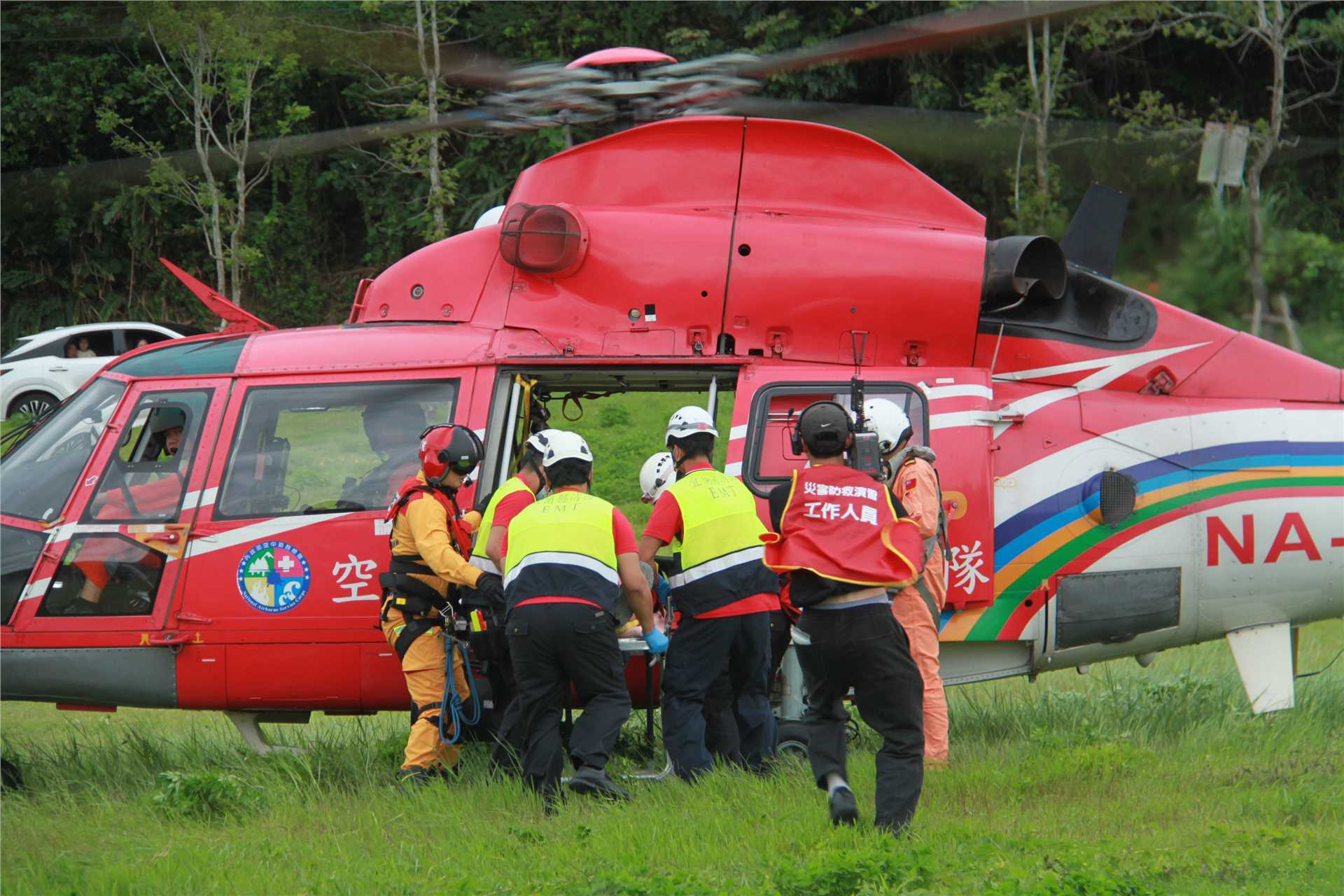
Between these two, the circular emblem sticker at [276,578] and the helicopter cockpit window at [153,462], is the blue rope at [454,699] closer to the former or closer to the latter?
the circular emblem sticker at [276,578]

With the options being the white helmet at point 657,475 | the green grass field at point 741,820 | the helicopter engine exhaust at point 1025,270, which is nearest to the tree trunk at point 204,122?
the green grass field at point 741,820

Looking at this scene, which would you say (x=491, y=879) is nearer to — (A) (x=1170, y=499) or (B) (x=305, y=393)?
(B) (x=305, y=393)

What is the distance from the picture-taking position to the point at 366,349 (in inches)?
303

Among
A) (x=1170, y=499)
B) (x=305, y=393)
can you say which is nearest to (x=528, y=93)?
(x=305, y=393)

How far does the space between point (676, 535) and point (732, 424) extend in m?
0.81

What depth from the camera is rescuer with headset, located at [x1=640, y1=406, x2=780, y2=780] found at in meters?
6.72

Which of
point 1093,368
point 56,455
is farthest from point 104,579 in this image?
point 1093,368

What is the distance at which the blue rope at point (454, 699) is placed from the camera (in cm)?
692

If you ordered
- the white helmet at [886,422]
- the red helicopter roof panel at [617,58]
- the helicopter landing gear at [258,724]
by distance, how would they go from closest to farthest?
the red helicopter roof panel at [617,58]
the white helmet at [886,422]
the helicopter landing gear at [258,724]

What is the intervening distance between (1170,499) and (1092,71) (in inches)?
682

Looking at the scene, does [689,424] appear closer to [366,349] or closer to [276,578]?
[366,349]

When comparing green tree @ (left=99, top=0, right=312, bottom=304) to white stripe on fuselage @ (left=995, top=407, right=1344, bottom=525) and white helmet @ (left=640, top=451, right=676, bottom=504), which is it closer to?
white helmet @ (left=640, top=451, right=676, bottom=504)

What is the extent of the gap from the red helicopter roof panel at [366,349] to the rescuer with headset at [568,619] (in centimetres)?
133

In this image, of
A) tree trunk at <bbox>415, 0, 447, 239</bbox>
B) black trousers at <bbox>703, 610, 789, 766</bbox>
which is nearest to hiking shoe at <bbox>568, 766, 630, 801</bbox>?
black trousers at <bbox>703, 610, 789, 766</bbox>
